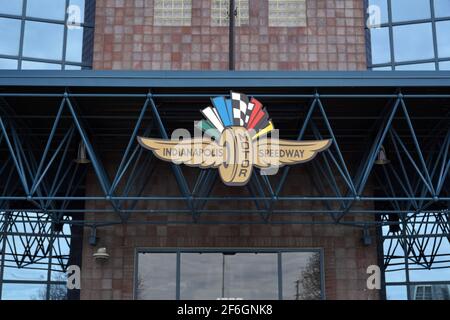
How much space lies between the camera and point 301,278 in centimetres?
1781

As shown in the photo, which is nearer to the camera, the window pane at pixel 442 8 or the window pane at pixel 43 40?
the window pane at pixel 43 40

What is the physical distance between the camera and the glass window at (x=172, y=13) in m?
19.2

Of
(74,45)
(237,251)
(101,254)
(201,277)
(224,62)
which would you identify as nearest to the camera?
(101,254)

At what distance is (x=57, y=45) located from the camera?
65.7ft

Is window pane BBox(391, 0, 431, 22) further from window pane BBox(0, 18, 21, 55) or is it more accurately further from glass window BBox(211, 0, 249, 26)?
window pane BBox(0, 18, 21, 55)

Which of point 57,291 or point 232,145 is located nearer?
point 232,145

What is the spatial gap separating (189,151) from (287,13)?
21.3 ft

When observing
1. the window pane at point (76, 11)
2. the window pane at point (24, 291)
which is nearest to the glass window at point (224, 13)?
the window pane at point (76, 11)

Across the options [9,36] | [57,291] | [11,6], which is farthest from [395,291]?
[11,6]

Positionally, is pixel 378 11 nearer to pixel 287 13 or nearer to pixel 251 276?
pixel 287 13

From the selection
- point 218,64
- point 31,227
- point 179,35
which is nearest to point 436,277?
point 218,64

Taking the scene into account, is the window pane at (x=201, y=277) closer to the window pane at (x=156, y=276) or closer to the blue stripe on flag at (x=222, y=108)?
the window pane at (x=156, y=276)

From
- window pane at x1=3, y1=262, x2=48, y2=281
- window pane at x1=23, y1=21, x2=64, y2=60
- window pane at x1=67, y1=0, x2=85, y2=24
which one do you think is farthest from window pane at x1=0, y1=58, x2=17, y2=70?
window pane at x1=3, y1=262, x2=48, y2=281

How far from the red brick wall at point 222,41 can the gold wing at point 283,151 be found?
14.9ft
